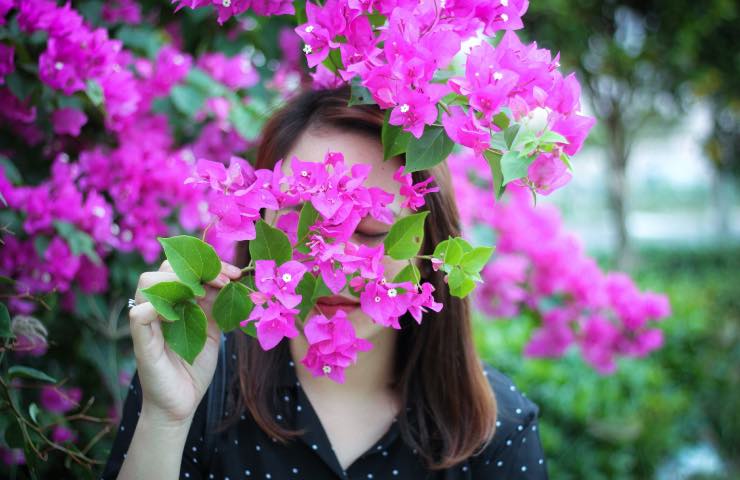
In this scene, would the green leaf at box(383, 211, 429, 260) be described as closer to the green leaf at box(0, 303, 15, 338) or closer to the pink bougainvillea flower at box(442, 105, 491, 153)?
the pink bougainvillea flower at box(442, 105, 491, 153)

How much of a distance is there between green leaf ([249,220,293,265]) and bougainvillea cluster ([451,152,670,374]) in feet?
5.05

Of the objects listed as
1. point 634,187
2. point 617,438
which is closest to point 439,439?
point 617,438

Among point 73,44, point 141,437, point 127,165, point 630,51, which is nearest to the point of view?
point 141,437

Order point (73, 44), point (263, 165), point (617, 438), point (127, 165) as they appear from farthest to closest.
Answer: point (617, 438)
point (127, 165)
point (263, 165)
point (73, 44)

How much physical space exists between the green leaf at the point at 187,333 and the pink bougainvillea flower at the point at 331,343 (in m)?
0.14

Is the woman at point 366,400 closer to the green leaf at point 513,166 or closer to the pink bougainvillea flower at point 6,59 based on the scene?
the green leaf at point 513,166

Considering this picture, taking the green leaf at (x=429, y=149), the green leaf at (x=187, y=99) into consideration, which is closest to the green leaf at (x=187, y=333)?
the green leaf at (x=429, y=149)

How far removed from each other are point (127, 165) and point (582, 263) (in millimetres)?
1595

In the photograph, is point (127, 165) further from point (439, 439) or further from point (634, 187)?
point (634, 187)

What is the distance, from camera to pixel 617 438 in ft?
10.6

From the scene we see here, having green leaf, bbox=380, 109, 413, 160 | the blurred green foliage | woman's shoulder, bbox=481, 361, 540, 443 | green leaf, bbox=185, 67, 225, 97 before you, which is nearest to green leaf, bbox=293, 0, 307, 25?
green leaf, bbox=380, 109, 413, 160

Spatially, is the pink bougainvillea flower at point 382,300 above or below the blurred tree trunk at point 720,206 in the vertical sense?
above

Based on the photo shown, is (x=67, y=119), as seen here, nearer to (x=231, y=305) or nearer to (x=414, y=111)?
(x=231, y=305)

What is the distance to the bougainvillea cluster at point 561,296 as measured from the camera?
238 centimetres
